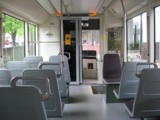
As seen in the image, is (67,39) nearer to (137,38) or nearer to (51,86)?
(137,38)

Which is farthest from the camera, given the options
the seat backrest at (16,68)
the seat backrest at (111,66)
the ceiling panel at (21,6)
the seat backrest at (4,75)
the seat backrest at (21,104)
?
the seat backrest at (111,66)

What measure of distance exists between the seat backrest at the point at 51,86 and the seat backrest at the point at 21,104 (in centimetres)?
103

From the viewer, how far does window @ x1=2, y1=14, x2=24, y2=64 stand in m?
4.62

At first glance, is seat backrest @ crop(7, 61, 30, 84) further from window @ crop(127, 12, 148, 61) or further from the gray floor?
window @ crop(127, 12, 148, 61)

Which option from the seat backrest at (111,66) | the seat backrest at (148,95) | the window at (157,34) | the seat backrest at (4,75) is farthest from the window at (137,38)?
the seat backrest at (4,75)

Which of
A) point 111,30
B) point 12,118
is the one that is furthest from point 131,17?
point 12,118

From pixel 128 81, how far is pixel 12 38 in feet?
9.01

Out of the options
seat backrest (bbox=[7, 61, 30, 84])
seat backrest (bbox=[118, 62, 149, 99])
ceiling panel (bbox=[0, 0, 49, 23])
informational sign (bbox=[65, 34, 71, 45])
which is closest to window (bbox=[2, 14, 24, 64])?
ceiling panel (bbox=[0, 0, 49, 23])

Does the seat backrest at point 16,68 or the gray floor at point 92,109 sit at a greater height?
the seat backrest at point 16,68

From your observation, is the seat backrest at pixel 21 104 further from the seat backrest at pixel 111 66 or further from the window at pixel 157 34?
the seat backrest at pixel 111 66

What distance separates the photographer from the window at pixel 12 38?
4625 millimetres

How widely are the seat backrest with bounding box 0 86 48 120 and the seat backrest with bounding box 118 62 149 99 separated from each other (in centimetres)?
224

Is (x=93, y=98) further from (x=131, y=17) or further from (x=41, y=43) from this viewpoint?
(x=41, y=43)

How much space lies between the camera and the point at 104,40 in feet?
25.4
